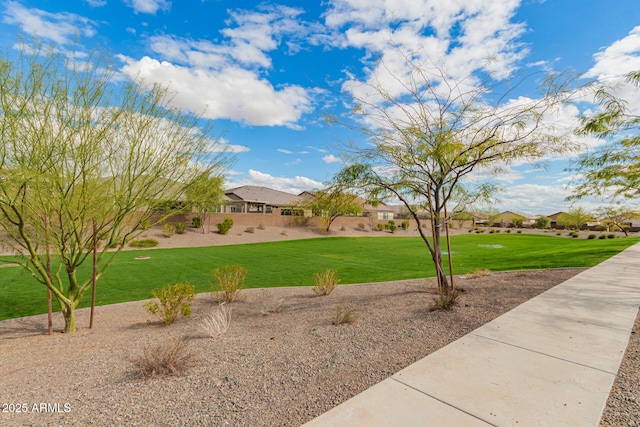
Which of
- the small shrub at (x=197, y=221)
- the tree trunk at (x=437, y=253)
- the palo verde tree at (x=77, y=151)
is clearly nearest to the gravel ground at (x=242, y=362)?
the tree trunk at (x=437, y=253)

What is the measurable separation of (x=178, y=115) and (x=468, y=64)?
6.85m

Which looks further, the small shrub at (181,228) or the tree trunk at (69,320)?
the small shrub at (181,228)

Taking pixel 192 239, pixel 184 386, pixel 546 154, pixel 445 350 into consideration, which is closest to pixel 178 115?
pixel 184 386

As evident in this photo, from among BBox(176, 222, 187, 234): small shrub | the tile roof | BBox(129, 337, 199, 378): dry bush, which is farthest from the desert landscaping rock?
the tile roof

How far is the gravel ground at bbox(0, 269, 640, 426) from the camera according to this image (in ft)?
10.1

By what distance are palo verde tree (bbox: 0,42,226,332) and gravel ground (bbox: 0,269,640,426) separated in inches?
68.4

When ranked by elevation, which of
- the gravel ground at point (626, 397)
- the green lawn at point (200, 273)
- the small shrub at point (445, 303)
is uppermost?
the small shrub at point (445, 303)

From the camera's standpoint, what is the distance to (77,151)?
573 centimetres

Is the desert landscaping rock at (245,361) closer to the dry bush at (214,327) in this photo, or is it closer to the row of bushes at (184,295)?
the dry bush at (214,327)

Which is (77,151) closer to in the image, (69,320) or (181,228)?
(69,320)

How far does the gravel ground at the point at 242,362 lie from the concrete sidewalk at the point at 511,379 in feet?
0.67

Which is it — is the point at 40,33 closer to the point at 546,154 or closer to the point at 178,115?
the point at 178,115

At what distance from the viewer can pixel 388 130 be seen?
7.52 m

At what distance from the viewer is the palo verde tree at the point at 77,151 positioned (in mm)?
5211
